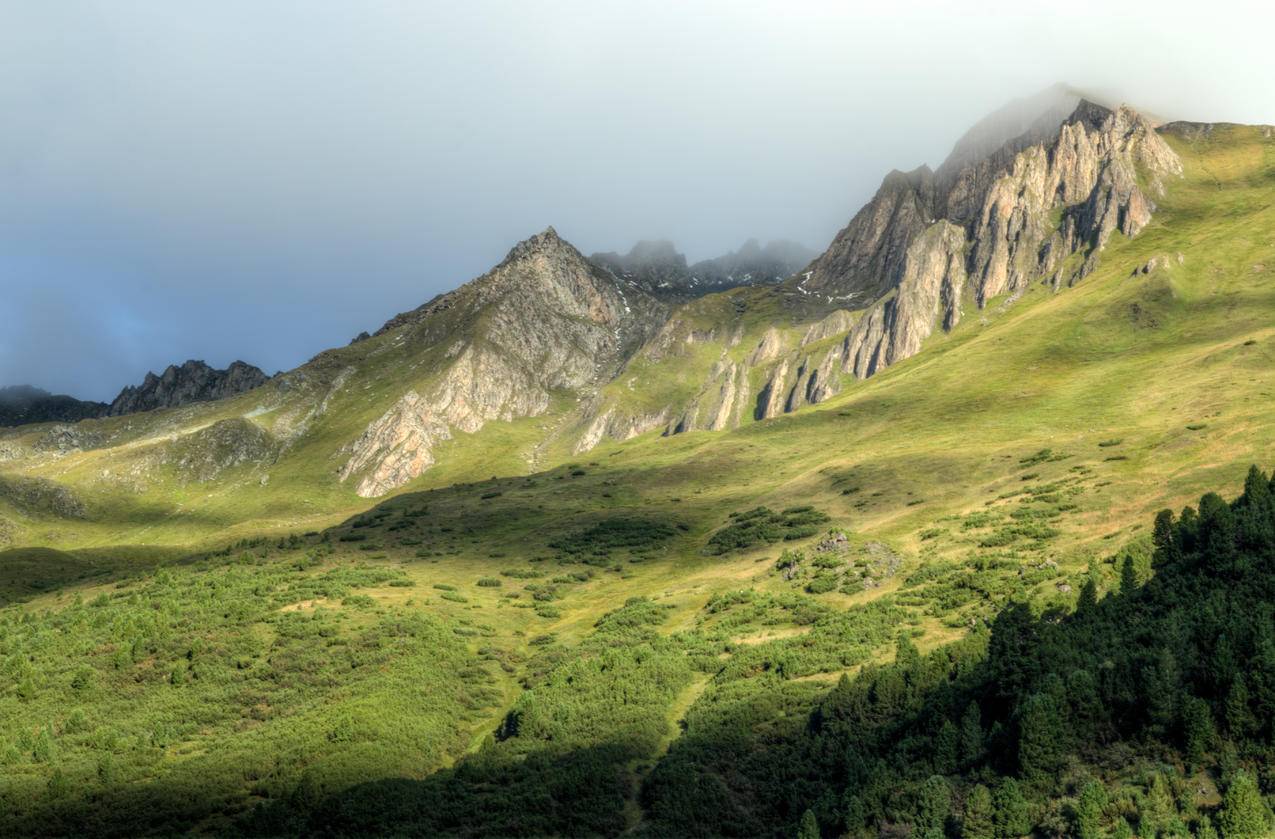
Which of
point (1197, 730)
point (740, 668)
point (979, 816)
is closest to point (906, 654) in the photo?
point (740, 668)

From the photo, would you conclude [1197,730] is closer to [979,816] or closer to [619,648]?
[979,816]

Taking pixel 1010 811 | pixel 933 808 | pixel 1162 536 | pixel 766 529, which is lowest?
pixel 766 529

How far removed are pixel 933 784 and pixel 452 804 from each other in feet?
82.7

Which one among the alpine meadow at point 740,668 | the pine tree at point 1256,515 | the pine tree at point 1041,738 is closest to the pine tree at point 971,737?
the alpine meadow at point 740,668

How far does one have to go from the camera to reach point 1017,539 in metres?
66.2

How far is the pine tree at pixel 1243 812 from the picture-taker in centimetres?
2525

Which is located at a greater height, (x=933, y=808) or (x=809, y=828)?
(x=933, y=808)

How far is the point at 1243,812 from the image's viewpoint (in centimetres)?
2559

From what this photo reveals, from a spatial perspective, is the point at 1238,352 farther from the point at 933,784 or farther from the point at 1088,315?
the point at 933,784

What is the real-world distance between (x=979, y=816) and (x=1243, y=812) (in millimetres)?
8497

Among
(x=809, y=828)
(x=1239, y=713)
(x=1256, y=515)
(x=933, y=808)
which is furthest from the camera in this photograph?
(x=1256, y=515)

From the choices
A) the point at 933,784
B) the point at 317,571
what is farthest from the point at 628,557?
the point at 933,784

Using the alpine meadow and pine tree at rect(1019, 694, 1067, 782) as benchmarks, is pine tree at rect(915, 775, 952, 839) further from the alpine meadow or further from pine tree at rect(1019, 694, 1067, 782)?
pine tree at rect(1019, 694, 1067, 782)

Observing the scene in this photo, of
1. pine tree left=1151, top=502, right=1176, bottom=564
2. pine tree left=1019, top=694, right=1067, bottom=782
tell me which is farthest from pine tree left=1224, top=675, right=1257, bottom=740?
pine tree left=1151, top=502, right=1176, bottom=564
